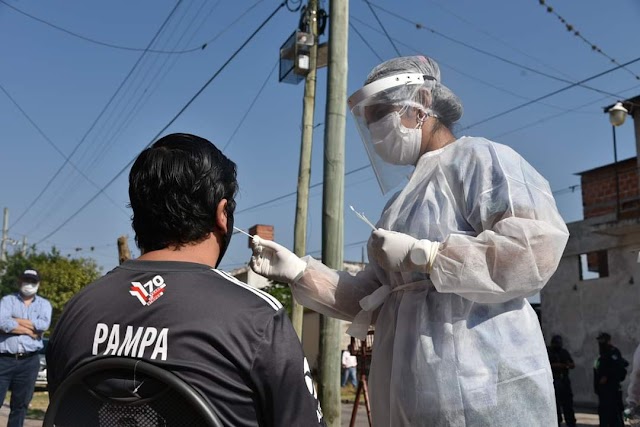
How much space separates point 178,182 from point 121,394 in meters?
0.49

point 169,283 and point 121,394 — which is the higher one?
point 169,283

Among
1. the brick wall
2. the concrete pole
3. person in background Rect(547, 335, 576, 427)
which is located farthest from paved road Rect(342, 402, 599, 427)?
the brick wall

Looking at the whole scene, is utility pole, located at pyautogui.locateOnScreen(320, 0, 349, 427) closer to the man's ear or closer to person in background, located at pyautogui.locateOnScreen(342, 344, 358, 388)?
the man's ear

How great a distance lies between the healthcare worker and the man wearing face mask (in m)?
5.56

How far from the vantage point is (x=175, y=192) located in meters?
1.70

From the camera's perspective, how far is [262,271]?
9.08 feet

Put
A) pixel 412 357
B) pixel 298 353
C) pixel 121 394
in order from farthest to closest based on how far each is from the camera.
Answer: pixel 412 357 < pixel 298 353 < pixel 121 394

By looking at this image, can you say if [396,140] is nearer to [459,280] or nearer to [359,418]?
[459,280]

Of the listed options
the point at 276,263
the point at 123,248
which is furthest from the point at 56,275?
the point at 276,263

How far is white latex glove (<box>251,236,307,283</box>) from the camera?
9.01 ft

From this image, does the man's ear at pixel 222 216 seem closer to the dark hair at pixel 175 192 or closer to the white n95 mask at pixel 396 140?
the dark hair at pixel 175 192

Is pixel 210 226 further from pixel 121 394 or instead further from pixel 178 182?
pixel 121 394

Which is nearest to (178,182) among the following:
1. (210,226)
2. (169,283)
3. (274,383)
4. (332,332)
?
(210,226)

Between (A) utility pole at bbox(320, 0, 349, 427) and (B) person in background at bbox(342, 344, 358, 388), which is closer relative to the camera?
(A) utility pole at bbox(320, 0, 349, 427)
